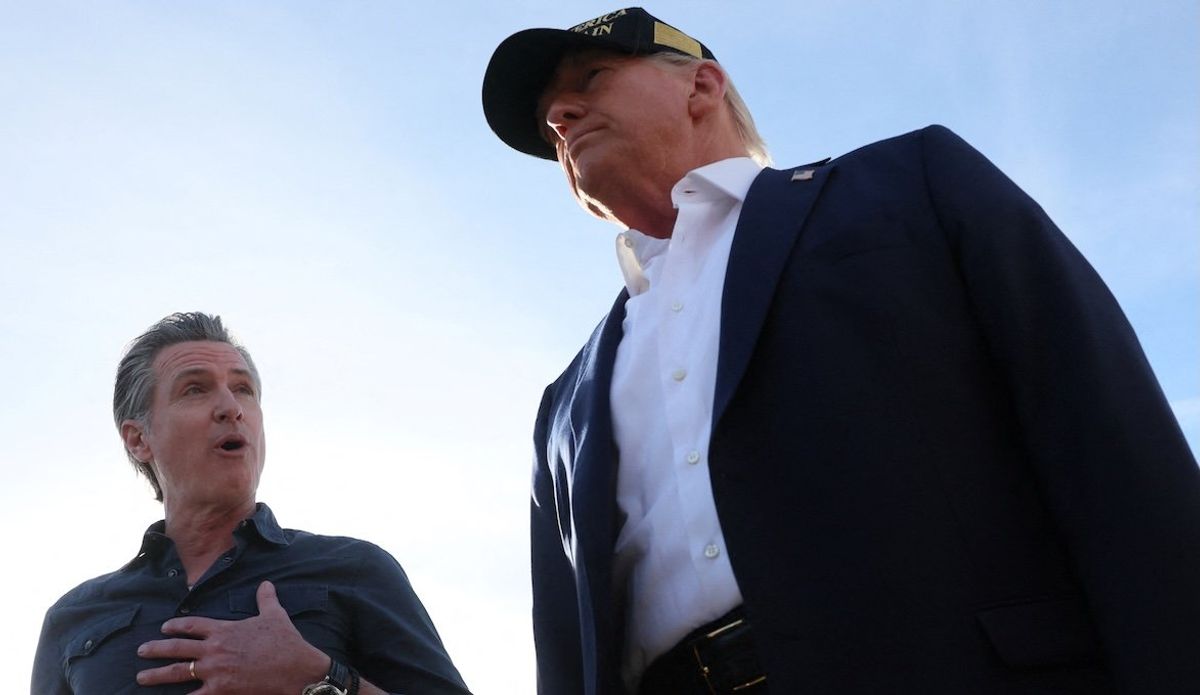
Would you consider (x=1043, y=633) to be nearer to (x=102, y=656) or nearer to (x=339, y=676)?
(x=339, y=676)

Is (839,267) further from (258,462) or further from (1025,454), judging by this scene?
(258,462)

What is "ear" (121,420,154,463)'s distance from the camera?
4.45m

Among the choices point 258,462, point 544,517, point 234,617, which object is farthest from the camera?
point 258,462

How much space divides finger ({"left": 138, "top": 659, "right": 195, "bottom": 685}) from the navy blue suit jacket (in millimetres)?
1583

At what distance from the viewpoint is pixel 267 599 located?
3615 mm

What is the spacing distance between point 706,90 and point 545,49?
0.46m

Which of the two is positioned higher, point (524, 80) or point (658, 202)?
point (524, 80)

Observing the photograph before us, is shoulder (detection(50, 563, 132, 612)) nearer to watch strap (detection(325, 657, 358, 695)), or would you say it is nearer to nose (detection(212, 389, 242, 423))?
nose (detection(212, 389, 242, 423))

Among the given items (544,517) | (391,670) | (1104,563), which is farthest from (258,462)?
(1104,563)

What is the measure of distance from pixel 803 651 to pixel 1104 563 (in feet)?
1.64

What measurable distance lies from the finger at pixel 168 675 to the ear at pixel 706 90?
2.19 metres

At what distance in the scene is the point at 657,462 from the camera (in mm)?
2453

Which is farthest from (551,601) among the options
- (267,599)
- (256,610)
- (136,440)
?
(136,440)

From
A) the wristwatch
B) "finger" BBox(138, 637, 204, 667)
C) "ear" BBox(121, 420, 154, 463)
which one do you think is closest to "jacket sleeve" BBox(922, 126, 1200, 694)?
the wristwatch
